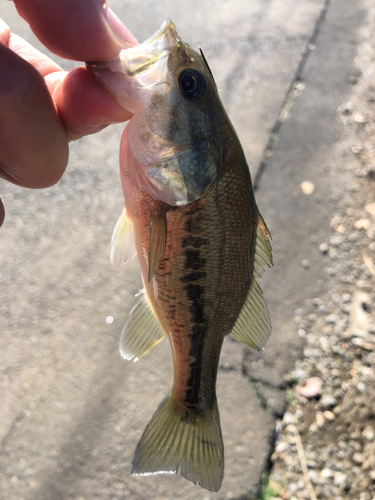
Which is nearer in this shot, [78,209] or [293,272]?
[293,272]

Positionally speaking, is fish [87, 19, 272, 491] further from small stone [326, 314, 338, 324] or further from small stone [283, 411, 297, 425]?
small stone [326, 314, 338, 324]

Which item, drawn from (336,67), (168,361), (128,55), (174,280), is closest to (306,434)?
(168,361)

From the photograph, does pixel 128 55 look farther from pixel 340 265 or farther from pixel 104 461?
pixel 340 265

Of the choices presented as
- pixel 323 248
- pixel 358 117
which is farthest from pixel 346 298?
pixel 358 117

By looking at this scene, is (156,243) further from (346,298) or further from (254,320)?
(346,298)

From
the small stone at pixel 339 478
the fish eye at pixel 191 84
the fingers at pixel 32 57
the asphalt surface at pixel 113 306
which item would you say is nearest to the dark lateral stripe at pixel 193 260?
the fish eye at pixel 191 84

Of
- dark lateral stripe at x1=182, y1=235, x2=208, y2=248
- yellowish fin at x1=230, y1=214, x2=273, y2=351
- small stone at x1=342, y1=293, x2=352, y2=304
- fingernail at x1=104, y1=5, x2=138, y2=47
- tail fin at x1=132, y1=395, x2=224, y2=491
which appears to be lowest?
small stone at x1=342, y1=293, x2=352, y2=304

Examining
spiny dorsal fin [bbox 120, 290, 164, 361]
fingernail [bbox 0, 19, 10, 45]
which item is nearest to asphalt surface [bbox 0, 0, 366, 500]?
spiny dorsal fin [bbox 120, 290, 164, 361]
